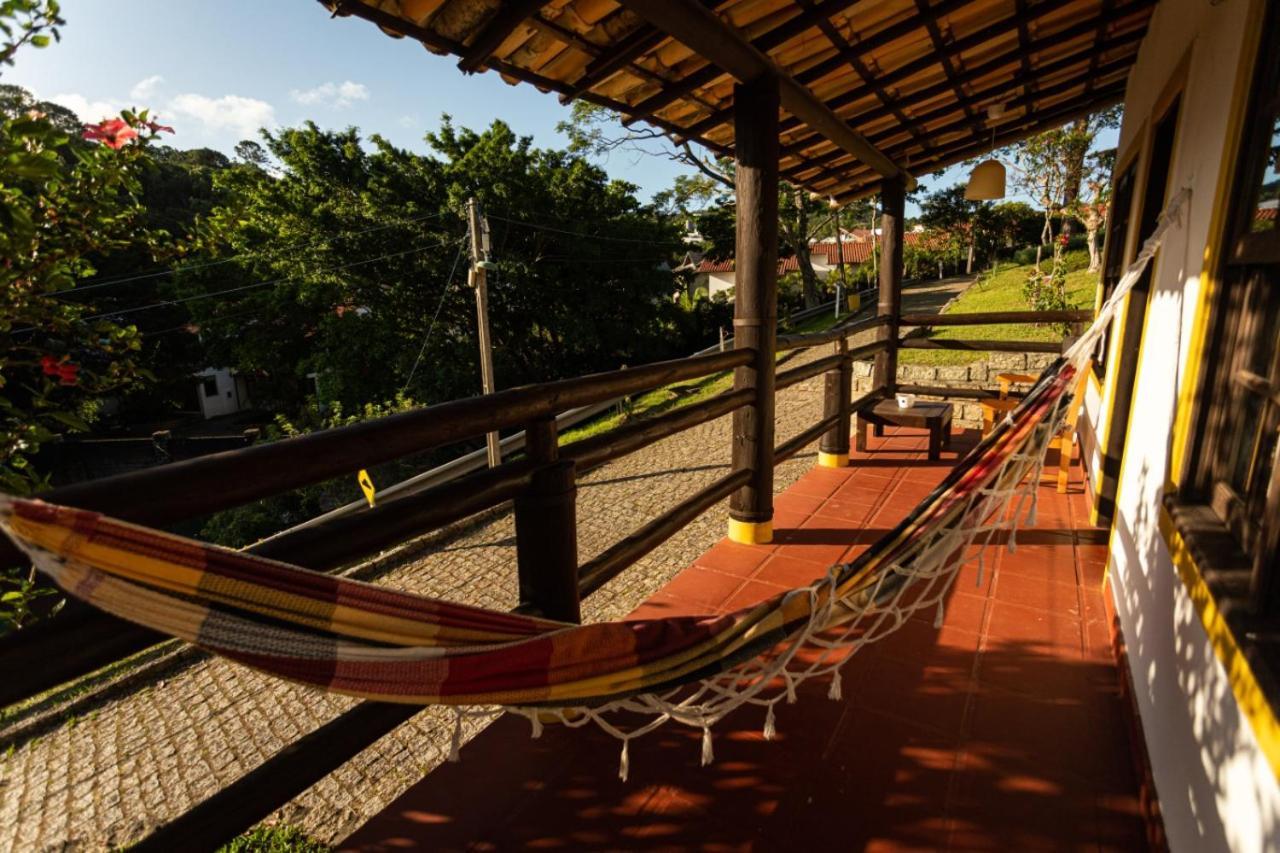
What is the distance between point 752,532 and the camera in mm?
2836

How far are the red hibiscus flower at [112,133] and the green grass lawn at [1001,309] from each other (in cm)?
550

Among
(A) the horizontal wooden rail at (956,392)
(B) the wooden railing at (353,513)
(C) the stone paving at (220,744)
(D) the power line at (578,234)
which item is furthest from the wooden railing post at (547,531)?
(D) the power line at (578,234)

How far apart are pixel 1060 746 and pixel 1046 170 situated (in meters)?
16.7

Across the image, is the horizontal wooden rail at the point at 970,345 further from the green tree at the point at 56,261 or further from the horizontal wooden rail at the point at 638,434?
the green tree at the point at 56,261

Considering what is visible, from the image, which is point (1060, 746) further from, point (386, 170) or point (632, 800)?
point (386, 170)

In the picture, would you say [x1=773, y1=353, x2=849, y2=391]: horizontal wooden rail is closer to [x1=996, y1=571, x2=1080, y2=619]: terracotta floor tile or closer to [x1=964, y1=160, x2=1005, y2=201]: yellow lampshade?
[x1=996, y1=571, x2=1080, y2=619]: terracotta floor tile

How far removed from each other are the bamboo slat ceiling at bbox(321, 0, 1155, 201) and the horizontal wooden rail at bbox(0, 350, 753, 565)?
1.04 metres

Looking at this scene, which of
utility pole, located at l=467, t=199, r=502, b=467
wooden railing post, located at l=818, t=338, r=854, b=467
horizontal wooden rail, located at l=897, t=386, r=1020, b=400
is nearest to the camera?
wooden railing post, located at l=818, t=338, r=854, b=467

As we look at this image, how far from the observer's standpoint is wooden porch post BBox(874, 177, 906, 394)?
14.6 feet

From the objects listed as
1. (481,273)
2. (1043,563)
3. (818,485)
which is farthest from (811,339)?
(481,273)

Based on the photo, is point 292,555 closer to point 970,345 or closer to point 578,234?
point 970,345

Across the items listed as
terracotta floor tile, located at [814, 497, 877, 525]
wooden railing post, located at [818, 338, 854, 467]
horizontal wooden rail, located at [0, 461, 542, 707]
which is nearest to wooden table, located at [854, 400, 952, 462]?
wooden railing post, located at [818, 338, 854, 467]

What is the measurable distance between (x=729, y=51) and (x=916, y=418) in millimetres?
2596

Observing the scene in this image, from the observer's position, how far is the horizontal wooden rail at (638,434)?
5.49 feet
